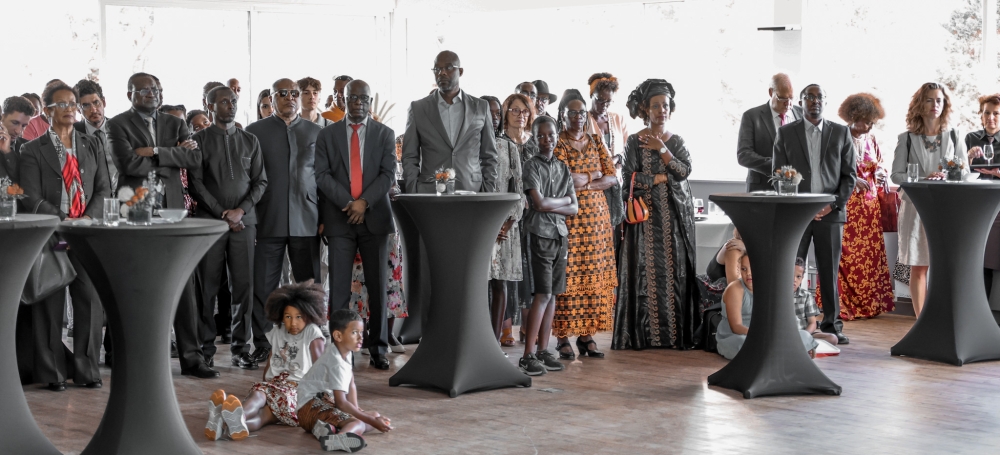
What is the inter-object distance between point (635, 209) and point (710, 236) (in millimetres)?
1470

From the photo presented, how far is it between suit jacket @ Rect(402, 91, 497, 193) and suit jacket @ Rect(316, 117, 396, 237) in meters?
0.13

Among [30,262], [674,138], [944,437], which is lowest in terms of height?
[944,437]

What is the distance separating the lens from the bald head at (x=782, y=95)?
287 inches

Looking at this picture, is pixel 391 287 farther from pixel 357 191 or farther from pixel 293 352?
pixel 293 352

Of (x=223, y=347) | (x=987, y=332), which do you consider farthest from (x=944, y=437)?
(x=223, y=347)

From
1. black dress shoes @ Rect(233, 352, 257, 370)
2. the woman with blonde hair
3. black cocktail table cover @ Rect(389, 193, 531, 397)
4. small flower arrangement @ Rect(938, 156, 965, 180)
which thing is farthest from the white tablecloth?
black dress shoes @ Rect(233, 352, 257, 370)

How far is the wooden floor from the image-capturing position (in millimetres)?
4477

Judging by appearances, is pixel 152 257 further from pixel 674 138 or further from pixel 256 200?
pixel 674 138

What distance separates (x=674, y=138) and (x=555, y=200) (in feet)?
3.89

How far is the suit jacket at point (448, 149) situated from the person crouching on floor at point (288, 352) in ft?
4.30

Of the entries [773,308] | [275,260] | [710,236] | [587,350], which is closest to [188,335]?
[275,260]

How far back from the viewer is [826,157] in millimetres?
6926

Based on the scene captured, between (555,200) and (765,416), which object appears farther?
(555,200)

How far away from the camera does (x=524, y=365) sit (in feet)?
19.7
